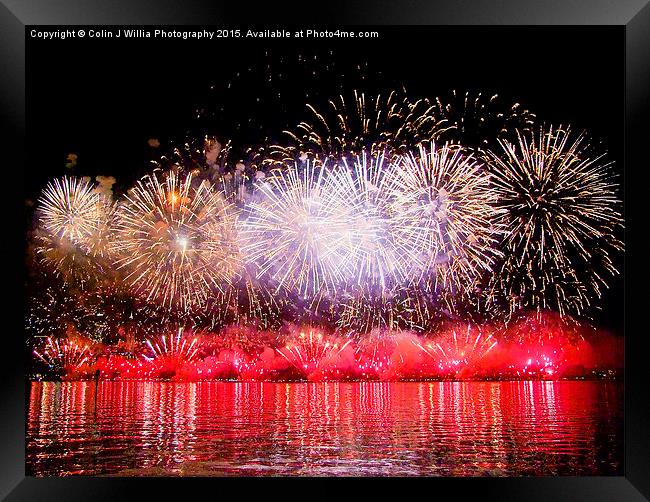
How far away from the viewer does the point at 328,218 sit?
37.1 feet

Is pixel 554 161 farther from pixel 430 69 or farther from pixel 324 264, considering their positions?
pixel 324 264

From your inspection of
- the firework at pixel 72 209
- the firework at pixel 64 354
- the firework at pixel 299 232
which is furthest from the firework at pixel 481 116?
the firework at pixel 64 354

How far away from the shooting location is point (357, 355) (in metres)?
13.4

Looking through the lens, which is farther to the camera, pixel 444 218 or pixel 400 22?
pixel 444 218

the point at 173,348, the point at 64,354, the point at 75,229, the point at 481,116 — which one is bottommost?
the point at 64,354

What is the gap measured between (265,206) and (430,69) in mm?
3061

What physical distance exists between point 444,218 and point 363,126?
2146mm

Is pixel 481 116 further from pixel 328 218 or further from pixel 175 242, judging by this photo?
pixel 175 242

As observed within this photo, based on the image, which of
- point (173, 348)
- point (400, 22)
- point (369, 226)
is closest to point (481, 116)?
point (400, 22)

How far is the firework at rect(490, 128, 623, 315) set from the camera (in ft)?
30.5

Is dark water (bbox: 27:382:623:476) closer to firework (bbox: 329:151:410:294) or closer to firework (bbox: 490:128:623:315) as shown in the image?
firework (bbox: 490:128:623:315)

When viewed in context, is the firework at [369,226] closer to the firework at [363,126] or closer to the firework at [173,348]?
the firework at [363,126]

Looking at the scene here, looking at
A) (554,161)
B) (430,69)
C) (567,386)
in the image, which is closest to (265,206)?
(430,69)

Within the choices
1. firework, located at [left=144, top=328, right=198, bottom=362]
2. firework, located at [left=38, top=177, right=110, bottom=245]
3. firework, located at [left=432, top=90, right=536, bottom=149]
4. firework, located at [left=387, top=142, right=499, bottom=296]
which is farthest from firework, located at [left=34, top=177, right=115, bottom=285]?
firework, located at [left=432, top=90, right=536, bottom=149]
